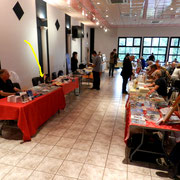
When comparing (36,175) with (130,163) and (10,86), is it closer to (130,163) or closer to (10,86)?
(130,163)

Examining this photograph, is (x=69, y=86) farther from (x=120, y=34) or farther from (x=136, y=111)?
(x=120, y=34)

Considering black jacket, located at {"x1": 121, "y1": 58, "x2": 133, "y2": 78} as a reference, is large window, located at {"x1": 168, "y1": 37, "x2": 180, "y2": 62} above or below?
above

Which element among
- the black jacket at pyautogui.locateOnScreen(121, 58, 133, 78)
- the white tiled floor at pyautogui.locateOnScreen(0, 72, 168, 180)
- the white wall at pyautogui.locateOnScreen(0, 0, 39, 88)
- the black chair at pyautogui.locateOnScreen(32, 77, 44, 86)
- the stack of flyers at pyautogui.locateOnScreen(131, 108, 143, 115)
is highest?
the white wall at pyautogui.locateOnScreen(0, 0, 39, 88)

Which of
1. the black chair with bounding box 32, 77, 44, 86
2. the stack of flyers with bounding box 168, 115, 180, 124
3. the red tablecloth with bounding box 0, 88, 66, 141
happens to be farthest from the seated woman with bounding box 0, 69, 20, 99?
the stack of flyers with bounding box 168, 115, 180, 124

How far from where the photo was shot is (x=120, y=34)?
44.4 feet

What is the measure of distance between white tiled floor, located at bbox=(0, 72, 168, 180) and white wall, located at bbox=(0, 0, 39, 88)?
1.94m

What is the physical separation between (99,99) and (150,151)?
3240 millimetres

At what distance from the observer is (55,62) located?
7180 millimetres

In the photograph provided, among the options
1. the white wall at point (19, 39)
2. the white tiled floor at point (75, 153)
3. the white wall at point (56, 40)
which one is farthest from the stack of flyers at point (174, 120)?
the white wall at point (56, 40)

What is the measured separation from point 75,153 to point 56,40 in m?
5.57

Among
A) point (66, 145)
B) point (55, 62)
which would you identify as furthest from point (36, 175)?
point (55, 62)

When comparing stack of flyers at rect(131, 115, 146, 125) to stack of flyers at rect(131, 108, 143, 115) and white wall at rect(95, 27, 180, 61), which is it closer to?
stack of flyers at rect(131, 108, 143, 115)

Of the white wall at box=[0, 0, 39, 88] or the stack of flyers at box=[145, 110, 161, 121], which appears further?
the white wall at box=[0, 0, 39, 88]

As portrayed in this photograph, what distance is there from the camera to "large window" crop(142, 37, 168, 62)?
42.9ft
